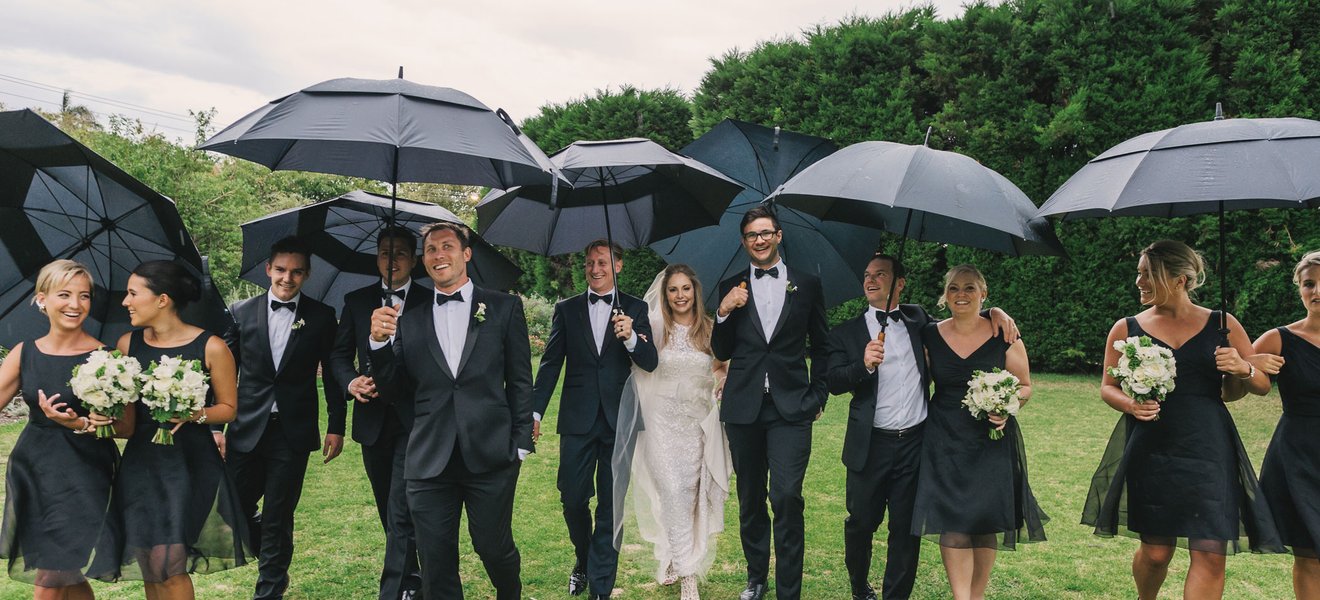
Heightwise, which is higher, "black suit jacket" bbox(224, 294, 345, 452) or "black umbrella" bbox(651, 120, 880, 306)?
"black umbrella" bbox(651, 120, 880, 306)

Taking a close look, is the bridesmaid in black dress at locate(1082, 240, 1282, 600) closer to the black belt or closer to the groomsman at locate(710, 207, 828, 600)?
the black belt

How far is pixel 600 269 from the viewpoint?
4.95 meters

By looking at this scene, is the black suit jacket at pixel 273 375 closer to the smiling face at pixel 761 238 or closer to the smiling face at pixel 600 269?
the smiling face at pixel 600 269

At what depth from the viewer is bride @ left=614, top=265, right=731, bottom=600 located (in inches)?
191

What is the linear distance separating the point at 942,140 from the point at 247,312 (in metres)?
9.82

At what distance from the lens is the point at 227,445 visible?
442cm

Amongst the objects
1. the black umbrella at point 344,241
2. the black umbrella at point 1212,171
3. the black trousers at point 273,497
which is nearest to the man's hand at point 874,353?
the black umbrella at point 1212,171

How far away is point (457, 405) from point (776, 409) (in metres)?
1.70

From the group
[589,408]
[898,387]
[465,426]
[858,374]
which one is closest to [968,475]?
[898,387]

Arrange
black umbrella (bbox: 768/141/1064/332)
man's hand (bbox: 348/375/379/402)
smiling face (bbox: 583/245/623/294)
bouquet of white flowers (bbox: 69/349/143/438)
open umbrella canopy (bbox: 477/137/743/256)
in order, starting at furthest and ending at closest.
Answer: open umbrella canopy (bbox: 477/137/743/256), smiling face (bbox: 583/245/623/294), man's hand (bbox: 348/375/379/402), black umbrella (bbox: 768/141/1064/332), bouquet of white flowers (bbox: 69/349/143/438)

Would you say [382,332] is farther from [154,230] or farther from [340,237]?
[340,237]

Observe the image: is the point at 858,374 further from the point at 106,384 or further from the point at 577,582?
the point at 106,384

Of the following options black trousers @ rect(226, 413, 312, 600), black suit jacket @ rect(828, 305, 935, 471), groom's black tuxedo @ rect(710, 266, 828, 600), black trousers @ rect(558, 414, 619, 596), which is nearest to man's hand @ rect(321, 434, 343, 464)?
black trousers @ rect(226, 413, 312, 600)

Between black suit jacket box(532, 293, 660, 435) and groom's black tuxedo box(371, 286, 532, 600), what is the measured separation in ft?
2.99
